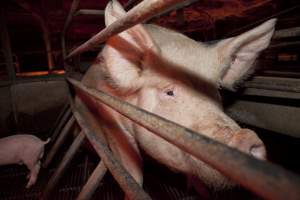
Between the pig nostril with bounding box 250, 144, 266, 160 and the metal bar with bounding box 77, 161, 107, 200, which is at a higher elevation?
the pig nostril with bounding box 250, 144, 266, 160

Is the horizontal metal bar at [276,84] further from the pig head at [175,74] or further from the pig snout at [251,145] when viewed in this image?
the pig snout at [251,145]

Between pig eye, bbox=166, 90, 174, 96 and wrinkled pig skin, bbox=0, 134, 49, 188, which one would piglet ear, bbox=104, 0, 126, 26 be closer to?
pig eye, bbox=166, 90, 174, 96

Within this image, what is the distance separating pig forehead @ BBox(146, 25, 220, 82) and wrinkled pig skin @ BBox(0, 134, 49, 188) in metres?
2.17

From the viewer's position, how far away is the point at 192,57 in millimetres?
1660

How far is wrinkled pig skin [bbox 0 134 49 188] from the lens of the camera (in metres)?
2.78

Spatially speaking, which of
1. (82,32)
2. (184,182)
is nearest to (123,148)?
(184,182)

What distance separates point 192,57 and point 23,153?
2453 millimetres

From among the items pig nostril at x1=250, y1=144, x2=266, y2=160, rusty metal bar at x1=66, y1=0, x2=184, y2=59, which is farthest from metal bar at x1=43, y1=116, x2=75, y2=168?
pig nostril at x1=250, y1=144, x2=266, y2=160

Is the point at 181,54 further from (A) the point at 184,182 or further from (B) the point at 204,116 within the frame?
(A) the point at 184,182

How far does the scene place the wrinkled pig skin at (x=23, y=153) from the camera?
278 centimetres

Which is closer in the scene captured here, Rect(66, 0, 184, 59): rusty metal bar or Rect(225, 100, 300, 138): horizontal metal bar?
Rect(66, 0, 184, 59): rusty metal bar

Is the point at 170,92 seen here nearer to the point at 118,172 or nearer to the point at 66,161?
the point at 118,172

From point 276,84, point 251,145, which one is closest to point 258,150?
point 251,145

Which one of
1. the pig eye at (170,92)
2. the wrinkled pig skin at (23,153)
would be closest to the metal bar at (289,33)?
the pig eye at (170,92)
